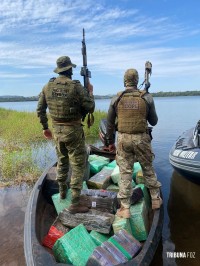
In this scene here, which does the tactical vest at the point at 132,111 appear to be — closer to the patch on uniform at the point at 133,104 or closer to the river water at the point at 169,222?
the patch on uniform at the point at 133,104

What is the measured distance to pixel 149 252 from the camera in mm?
2936

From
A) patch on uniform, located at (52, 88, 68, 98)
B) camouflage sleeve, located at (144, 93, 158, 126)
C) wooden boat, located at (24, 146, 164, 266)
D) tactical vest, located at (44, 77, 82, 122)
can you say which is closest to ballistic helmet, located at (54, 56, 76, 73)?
tactical vest, located at (44, 77, 82, 122)

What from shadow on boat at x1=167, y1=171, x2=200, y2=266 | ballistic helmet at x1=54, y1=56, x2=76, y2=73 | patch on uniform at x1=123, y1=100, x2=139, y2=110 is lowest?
shadow on boat at x1=167, y1=171, x2=200, y2=266

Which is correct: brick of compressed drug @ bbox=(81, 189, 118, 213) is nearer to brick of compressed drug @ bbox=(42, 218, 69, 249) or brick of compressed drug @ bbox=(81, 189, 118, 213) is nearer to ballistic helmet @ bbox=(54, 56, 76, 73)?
brick of compressed drug @ bbox=(42, 218, 69, 249)

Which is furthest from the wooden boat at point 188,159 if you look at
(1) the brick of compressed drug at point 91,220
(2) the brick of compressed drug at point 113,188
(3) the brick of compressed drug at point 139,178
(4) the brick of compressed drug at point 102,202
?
(1) the brick of compressed drug at point 91,220

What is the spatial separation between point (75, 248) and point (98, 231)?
46 cm

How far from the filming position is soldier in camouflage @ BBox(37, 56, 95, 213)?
3547 millimetres

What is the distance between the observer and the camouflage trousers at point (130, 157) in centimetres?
379

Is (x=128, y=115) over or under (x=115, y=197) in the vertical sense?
over

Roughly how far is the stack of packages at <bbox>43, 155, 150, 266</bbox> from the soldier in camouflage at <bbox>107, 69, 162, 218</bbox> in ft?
0.64

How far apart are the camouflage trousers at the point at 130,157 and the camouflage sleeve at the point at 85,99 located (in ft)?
1.93

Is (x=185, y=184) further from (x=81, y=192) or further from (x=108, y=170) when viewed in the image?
(x=81, y=192)

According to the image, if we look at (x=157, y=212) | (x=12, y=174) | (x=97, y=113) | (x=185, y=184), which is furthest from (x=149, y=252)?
(x=97, y=113)

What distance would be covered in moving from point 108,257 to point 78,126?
167cm
